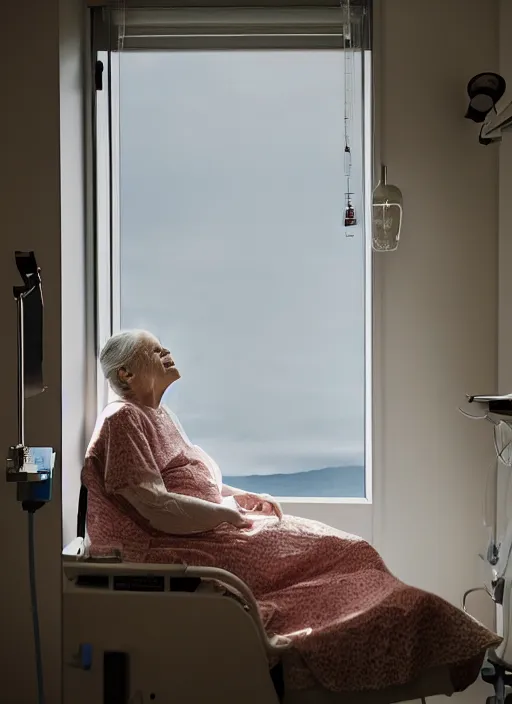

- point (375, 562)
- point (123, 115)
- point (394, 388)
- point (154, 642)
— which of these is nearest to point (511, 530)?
point (375, 562)

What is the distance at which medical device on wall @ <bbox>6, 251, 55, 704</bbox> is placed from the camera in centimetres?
173

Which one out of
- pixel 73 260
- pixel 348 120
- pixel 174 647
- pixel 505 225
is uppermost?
pixel 348 120

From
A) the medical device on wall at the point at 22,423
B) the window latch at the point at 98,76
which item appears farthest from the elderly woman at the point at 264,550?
the window latch at the point at 98,76

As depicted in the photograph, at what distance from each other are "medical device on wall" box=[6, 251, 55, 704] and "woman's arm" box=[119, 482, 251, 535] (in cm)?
31

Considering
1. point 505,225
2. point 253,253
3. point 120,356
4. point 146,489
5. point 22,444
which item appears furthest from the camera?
point 253,253

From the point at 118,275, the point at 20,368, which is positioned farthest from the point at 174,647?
the point at 118,275

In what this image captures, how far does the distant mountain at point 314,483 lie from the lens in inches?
109

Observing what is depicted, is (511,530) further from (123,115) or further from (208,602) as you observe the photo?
(123,115)

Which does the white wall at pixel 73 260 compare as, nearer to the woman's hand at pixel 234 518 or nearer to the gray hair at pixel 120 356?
the gray hair at pixel 120 356

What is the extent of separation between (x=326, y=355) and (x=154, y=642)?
3.87 feet

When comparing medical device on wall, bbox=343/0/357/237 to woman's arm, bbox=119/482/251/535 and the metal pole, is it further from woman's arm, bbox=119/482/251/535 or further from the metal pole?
the metal pole

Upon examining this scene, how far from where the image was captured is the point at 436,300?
105 inches

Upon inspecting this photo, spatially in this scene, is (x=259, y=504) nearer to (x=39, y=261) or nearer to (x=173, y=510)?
(x=173, y=510)

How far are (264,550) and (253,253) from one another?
1.06 m
